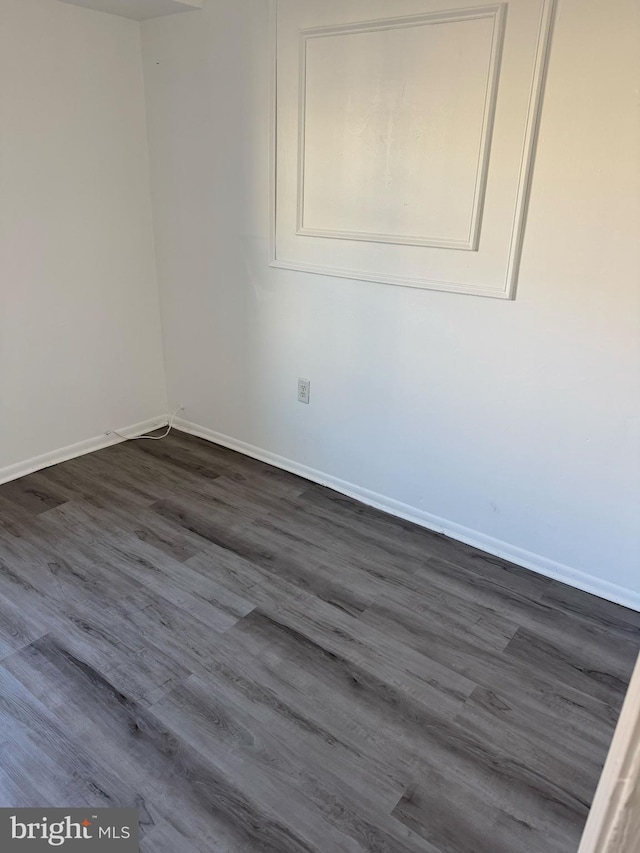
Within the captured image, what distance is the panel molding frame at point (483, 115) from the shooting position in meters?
1.94

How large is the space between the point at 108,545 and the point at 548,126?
6.98 feet

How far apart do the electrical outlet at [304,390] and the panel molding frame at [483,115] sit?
25.6 inches

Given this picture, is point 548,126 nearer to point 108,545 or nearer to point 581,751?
point 581,751

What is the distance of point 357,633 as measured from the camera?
1994 mm

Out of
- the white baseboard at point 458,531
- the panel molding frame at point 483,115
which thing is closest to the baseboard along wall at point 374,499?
the white baseboard at point 458,531

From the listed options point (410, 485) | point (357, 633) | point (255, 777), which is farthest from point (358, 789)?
point (410, 485)

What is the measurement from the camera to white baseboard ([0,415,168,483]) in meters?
2.86

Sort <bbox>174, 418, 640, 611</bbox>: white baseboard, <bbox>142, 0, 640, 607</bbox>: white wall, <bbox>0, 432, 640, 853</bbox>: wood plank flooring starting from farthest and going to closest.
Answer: <bbox>174, 418, 640, 611</bbox>: white baseboard, <bbox>142, 0, 640, 607</bbox>: white wall, <bbox>0, 432, 640, 853</bbox>: wood plank flooring

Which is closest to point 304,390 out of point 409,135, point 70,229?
point 409,135

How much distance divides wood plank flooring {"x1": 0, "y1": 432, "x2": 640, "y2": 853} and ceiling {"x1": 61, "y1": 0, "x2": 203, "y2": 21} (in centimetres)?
208

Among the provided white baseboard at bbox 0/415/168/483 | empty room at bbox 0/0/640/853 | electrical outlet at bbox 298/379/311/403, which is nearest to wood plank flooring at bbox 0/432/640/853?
empty room at bbox 0/0/640/853

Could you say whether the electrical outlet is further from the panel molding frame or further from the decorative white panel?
the panel molding frame

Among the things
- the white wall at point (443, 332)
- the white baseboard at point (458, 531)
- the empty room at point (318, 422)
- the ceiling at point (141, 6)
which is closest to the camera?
the empty room at point (318, 422)

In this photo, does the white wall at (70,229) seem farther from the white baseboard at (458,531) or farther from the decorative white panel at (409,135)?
the decorative white panel at (409,135)
